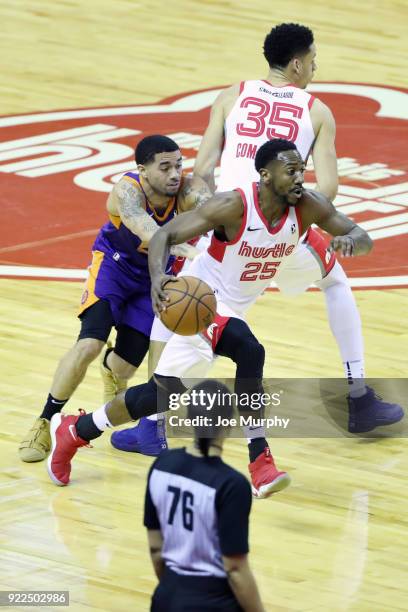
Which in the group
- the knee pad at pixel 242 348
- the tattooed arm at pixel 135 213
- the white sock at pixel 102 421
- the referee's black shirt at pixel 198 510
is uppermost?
the tattooed arm at pixel 135 213

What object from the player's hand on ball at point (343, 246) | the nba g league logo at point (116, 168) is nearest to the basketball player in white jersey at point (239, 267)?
the player's hand on ball at point (343, 246)

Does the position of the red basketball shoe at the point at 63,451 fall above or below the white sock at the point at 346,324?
below

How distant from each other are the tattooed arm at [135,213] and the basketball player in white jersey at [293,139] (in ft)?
1.81

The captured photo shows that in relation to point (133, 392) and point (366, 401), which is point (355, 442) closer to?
point (366, 401)

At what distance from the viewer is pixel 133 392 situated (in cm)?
804

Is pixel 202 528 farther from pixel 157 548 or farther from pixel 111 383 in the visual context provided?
pixel 111 383

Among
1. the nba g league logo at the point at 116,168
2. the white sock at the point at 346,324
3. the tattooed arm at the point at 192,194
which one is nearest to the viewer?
the tattooed arm at the point at 192,194

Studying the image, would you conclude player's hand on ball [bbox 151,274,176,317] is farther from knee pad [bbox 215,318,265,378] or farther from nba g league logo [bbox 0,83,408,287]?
nba g league logo [bbox 0,83,408,287]

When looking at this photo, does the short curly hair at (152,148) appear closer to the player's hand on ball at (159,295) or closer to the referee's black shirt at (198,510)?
the player's hand on ball at (159,295)

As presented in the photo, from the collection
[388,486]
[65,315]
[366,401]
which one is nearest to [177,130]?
[65,315]

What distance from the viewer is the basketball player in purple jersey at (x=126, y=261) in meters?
8.30

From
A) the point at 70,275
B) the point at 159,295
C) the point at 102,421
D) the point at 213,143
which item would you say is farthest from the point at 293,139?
the point at 70,275

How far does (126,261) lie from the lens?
8.55 meters

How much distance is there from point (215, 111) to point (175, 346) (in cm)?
167
